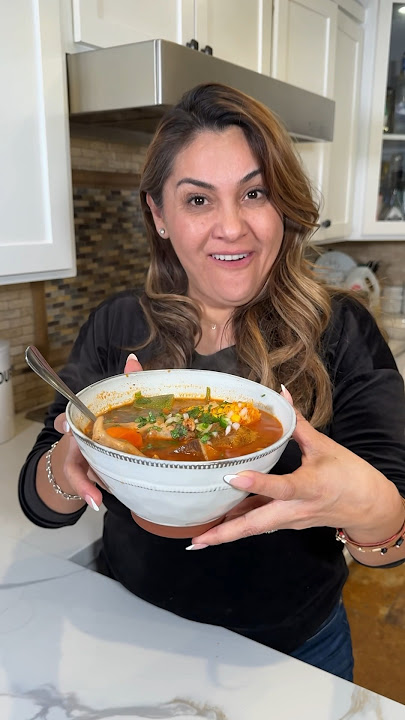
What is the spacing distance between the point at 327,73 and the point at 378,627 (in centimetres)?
205

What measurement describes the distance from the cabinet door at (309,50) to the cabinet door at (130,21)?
1.72 feet

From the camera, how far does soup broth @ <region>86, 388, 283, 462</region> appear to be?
604 mm

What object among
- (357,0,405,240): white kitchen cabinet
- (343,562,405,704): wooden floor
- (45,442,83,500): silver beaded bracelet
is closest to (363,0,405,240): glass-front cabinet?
(357,0,405,240): white kitchen cabinet

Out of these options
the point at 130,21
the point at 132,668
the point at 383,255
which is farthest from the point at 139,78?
the point at 383,255

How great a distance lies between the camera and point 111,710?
2.18ft

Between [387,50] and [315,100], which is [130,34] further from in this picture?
[387,50]

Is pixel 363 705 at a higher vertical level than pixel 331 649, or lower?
higher

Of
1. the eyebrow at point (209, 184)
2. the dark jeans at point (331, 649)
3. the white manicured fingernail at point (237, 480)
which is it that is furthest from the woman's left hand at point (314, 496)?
the eyebrow at point (209, 184)

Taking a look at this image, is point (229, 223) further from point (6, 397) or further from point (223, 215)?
point (6, 397)

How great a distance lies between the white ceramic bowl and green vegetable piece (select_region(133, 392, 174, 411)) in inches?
1.4

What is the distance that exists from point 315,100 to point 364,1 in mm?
1044

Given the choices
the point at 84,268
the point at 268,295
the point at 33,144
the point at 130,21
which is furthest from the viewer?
the point at 84,268

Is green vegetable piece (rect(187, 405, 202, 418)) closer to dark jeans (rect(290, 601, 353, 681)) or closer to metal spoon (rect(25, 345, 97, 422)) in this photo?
metal spoon (rect(25, 345, 97, 422))

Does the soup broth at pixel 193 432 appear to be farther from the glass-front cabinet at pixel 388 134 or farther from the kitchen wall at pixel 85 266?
the glass-front cabinet at pixel 388 134
